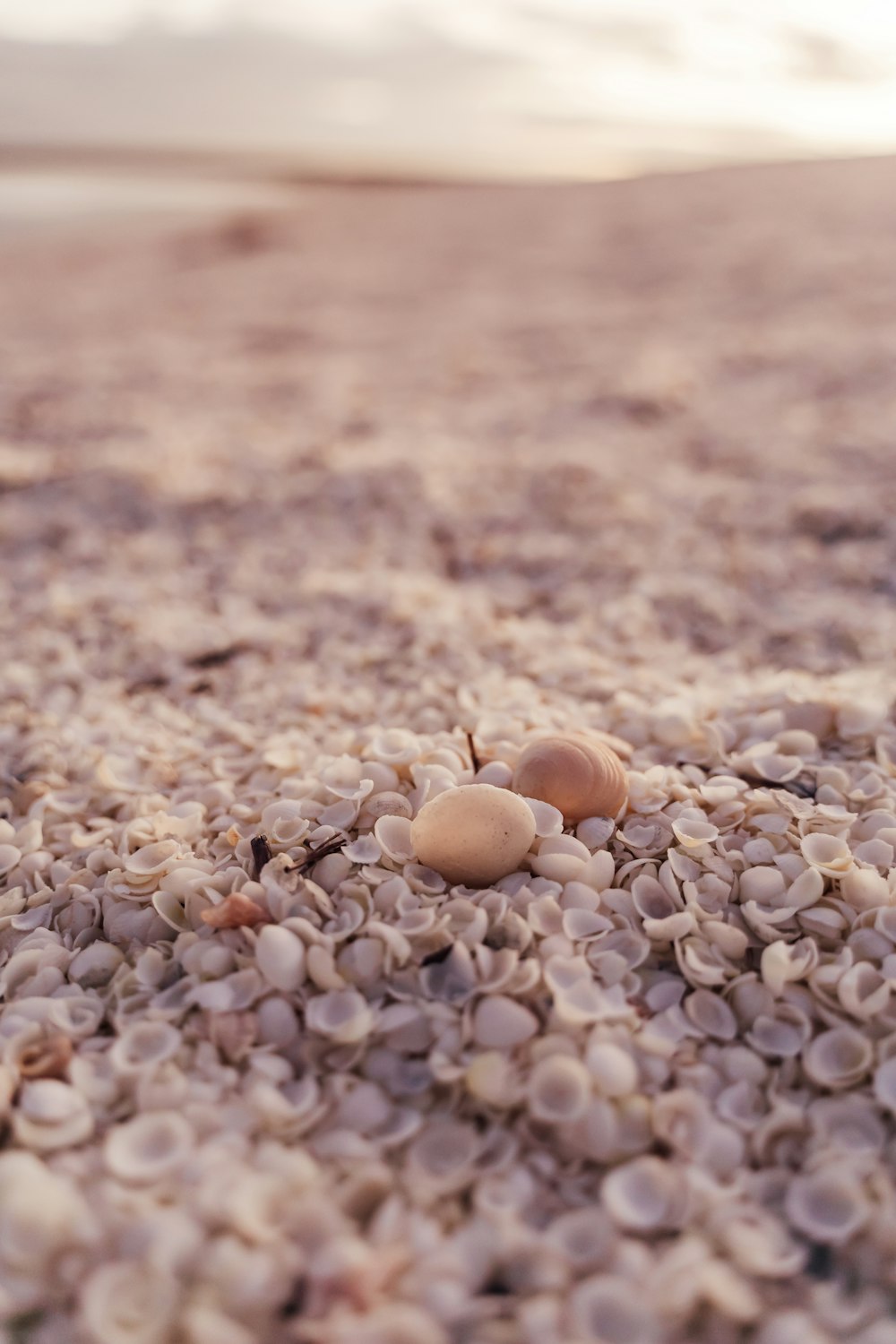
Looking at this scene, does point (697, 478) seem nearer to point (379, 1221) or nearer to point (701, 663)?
point (701, 663)

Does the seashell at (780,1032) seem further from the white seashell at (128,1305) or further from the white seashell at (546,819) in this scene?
the white seashell at (128,1305)

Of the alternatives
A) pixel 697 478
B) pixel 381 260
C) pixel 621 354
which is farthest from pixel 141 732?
pixel 381 260

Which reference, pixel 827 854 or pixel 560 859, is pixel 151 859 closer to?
pixel 560 859

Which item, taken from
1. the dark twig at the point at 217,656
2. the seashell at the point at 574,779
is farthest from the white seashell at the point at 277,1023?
the dark twig at the point at 217,656

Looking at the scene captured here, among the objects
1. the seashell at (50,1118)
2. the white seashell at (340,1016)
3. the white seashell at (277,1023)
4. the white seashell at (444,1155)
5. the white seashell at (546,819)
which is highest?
the white seashell at (546,819)

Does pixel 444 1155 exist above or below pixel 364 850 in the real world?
below

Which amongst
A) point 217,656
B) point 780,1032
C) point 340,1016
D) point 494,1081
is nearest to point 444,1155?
point 494,1081
